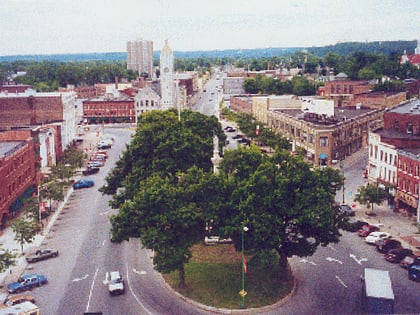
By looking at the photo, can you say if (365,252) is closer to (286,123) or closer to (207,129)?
(207,129)

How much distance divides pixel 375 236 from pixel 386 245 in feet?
8.65

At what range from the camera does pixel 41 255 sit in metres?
49.0

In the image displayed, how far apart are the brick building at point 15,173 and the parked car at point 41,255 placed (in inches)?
453

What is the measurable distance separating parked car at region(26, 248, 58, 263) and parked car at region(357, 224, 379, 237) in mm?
28800

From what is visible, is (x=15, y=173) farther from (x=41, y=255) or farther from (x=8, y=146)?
(x=41, y=255)

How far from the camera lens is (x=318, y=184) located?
40.8 m

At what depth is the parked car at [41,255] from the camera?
48406mm

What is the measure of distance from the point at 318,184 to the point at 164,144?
851 inches

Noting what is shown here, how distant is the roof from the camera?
34.2 metres

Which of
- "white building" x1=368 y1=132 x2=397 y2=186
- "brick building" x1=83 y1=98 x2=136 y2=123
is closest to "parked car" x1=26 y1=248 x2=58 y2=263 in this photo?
"white building" x1=368 y1=132 x2=397 y2=186

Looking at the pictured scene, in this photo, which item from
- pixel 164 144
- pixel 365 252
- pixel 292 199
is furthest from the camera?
pixel 164 144

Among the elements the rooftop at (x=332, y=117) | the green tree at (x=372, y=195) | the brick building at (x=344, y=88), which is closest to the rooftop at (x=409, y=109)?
the rooftop at (x=332, y=117)

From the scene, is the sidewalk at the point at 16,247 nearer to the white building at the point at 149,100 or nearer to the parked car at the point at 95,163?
the parked car at the point at 95,163

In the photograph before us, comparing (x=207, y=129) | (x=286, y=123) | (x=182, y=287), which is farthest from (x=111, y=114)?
(x=182, y=287)
